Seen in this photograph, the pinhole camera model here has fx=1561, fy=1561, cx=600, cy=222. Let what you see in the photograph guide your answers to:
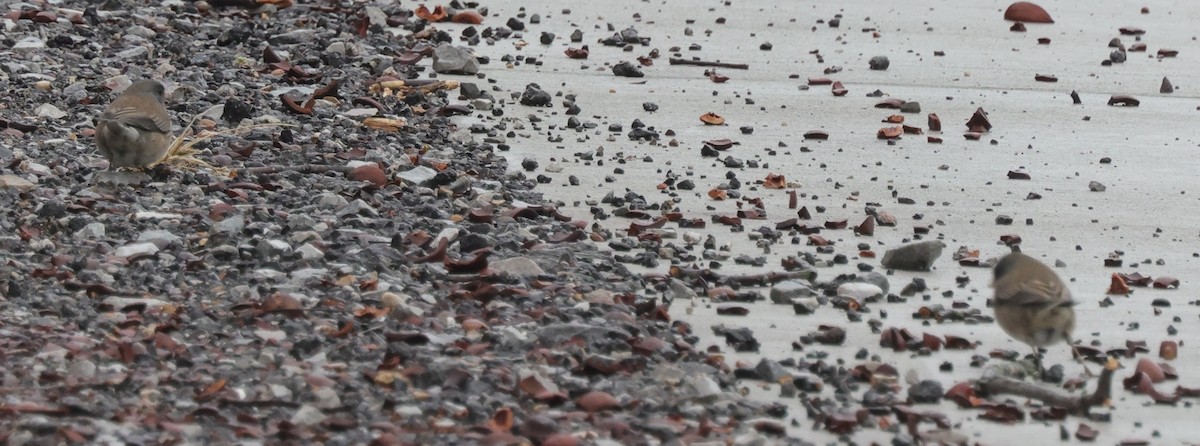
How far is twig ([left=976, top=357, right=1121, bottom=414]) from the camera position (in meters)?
4.36

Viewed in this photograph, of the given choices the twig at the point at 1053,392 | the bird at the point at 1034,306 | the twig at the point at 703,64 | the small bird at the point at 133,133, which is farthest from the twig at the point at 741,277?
the twig at the point at 703,64

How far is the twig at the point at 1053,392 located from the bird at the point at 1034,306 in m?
0.19

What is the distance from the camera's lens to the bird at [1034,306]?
455cm

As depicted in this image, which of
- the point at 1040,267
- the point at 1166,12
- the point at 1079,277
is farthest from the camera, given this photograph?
the point at 1166,12

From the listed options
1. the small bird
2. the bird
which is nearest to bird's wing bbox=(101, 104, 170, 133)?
the small bird

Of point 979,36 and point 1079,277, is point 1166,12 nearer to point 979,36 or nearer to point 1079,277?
point 979,36

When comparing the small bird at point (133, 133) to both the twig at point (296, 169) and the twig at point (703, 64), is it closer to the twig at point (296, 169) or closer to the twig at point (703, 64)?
the twig at point (296, 169)

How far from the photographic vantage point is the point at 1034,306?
4.52 metres

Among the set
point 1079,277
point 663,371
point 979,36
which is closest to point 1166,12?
point 979,36

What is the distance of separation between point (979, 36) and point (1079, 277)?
4.01 metres

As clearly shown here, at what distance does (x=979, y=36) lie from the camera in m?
9.38

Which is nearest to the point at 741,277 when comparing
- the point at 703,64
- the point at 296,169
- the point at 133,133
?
the point at 296,169

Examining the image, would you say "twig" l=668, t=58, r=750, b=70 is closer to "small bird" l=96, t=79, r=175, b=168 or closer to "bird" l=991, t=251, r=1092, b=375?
"small bird" l=96, t=79, r=175, b=168

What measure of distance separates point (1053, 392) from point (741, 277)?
132 centimetres
